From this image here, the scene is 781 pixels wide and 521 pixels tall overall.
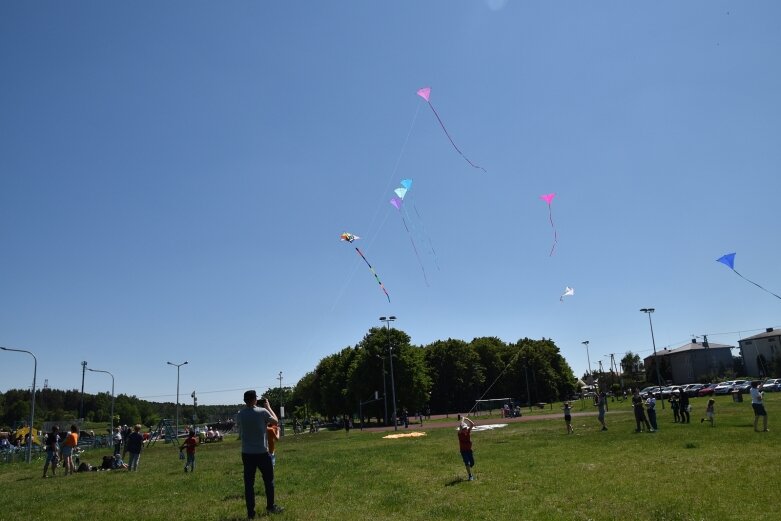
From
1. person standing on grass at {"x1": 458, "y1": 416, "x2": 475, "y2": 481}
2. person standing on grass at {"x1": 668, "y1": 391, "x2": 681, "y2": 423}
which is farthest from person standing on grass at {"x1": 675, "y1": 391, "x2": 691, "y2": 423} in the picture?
person standing on grass at {"x1": 458, "y1": 416, "x2": 475, "y2": 481}

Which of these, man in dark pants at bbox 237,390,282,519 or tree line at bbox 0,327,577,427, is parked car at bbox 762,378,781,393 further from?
man in dark pants at bbox 237,390,282,519

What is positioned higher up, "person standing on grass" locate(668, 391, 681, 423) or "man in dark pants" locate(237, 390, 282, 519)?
"man in dark pants" locate(237, 390, 282, 519)

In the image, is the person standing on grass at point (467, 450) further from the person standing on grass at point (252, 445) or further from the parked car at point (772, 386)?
the parked car at point (772, 386)

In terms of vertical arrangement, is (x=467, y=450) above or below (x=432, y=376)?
below

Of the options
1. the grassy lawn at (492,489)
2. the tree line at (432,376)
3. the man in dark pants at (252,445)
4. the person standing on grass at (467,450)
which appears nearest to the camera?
the man in dark pants at (252,445)

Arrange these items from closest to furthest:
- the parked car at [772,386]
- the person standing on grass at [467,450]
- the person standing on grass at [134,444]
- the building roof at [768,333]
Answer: the person standing on grass at [467,450] < the person standing on grass at [134,444] < the parked car at [772,386] < the building roof at [768,333]

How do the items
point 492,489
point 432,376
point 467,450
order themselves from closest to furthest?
point 492,489 < point 467,450 < point 432,376

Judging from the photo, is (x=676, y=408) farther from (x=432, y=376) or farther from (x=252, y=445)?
(x=432, y=376)

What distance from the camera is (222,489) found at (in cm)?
1295

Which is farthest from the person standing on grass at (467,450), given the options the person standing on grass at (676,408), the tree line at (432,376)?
the tree line at (432,376)

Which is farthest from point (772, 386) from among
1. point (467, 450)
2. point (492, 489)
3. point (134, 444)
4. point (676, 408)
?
point (134, 444)

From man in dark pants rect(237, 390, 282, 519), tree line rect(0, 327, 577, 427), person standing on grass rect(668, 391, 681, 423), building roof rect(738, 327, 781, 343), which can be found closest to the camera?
man in dark pants rect(237, 390, 282, 519)

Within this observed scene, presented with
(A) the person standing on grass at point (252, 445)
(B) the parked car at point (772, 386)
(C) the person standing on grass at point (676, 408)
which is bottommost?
(B) the parked car at point (772, 386)

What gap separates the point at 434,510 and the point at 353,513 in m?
1.46
